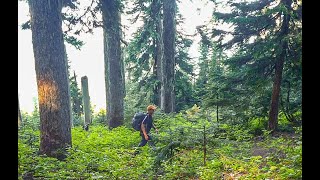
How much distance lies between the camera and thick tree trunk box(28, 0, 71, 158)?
25.9 ft

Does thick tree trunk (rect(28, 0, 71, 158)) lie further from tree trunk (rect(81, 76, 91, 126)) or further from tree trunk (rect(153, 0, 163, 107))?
tree trunk (rect(153, 0, 163, 107))

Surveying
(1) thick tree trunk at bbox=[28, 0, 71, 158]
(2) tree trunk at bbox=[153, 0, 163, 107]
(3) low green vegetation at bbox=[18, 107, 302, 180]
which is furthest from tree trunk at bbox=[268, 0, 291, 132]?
(2) tree trunk at bbox=[153, 0, 163, 107]

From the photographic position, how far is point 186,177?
6539 millimetres

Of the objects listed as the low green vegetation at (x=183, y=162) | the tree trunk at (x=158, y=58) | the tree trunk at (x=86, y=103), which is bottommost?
the low green vegetation at (x=183, y=162)

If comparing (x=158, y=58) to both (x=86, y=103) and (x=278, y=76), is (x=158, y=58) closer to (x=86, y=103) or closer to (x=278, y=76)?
(x=86, y=103)

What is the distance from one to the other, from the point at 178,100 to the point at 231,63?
10022 millimetres

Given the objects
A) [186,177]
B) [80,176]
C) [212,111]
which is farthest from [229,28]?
[80,176]

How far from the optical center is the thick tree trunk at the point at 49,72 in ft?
25.9

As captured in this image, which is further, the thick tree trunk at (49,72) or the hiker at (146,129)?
the hiker at (146,129)

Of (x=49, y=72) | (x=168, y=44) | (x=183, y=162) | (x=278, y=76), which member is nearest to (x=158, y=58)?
(x=168, y=44)

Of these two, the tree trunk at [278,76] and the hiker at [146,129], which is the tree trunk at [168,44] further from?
the tree trunk at [278,76]

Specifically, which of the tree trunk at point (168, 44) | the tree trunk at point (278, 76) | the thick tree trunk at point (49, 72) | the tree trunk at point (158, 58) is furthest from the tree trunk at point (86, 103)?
the tree trunk at point (278, 76)
